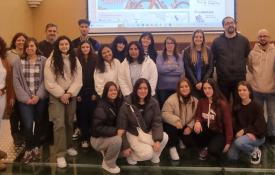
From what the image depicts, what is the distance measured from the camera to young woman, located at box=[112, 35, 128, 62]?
14.1ft

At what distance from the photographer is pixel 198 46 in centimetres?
428

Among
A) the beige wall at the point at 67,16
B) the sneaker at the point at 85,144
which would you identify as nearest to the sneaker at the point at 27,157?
the sneaker at the point at 85,144

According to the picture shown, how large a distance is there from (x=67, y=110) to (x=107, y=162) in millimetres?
700

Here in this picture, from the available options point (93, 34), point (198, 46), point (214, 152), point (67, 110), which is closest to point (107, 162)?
point (67, 110)

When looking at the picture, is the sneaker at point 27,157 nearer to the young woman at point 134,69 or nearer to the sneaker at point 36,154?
the sneaker at point 36,154

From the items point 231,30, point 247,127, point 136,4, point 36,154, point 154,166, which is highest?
point 136,4

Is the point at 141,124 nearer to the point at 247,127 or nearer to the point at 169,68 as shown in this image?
the point at 169,68

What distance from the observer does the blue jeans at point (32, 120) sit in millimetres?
3871

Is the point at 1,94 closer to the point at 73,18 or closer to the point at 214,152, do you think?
the point at 214,152

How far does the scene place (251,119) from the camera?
12.7 ft

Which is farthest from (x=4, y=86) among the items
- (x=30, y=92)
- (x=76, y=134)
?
(x=76, y=134)

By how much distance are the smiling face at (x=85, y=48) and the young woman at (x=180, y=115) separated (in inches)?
39.8

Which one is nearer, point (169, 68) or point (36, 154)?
point (36, 154)

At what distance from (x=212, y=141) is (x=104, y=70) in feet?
4.41
